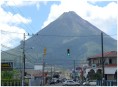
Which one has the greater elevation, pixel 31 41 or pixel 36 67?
pixel 31 41

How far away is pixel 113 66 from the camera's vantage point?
290 feet

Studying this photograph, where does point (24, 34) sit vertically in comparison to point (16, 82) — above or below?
above

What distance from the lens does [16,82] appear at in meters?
67.8

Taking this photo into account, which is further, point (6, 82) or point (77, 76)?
point (77, 76)

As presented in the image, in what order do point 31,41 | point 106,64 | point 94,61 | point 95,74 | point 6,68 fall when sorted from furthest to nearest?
point 31,41 < point 94,61 < point 106,64 < point 95,74 < point 6,68

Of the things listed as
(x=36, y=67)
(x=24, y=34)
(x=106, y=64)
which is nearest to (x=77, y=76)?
(x=36, y=67)

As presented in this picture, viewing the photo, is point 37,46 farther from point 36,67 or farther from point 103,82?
point 103,82

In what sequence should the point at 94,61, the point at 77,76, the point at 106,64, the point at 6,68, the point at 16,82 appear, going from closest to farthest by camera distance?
the point at 6,68 < the point at 16,82 < the point at 106,64 < the point at 94,61 < the point at 77,76

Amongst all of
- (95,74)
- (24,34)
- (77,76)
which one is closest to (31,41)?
(77,76)

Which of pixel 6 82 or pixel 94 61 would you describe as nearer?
pixel 6 82

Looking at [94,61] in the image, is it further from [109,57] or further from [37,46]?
[37,46]

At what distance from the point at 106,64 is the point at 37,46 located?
108 meters

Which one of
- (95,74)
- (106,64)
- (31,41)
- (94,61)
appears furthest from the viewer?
(31,41)

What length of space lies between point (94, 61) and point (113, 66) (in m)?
9.08
